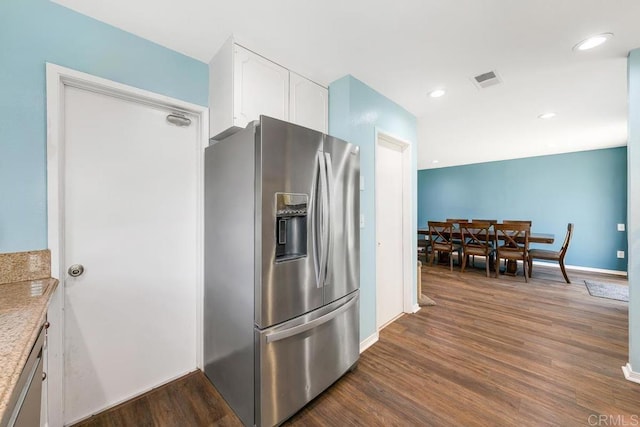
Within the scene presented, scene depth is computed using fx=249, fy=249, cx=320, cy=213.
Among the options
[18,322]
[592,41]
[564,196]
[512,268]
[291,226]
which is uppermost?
[592,41]

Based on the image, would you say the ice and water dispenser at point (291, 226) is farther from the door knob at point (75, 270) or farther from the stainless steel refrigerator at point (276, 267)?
the door knob at point (75, 270)

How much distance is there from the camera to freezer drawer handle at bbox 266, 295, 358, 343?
140 cm

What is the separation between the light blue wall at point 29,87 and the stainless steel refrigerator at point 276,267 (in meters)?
0.86

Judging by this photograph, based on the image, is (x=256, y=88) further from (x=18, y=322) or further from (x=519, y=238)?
(x=519, y=238)

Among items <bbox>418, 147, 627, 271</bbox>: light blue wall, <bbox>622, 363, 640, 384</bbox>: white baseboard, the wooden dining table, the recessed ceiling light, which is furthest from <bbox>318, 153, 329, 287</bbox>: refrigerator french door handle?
<bbox>418, 147, 627, 271</bbox>: light blue wall

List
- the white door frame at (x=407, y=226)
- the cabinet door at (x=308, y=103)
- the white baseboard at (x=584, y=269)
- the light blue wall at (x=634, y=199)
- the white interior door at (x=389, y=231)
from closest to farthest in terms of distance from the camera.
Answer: the light blue wall at (x=634, y=199)
the cabinet door at (x=308, y=103)
the white interior door at (x=389, y=231)
the white door frame at (x=407, y=226)
the white baseboard at (x=584, y=269)

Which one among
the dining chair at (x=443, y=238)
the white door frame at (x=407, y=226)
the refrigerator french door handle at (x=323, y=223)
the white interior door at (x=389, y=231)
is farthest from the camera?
the dining chair at (x=443, y=238)

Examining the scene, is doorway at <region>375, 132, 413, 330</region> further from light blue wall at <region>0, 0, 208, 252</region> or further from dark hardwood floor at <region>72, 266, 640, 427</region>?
→ light blue wall at <region>0, 0, 208, 252</region>

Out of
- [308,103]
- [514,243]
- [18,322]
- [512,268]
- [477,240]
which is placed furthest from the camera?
[477,240]

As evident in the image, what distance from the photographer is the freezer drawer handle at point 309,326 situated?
140 centimetres

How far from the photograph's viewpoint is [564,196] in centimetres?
543

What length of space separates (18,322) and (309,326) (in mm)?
1248

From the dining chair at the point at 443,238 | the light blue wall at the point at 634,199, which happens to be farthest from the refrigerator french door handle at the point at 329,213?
the dining chair at the point at 443,238

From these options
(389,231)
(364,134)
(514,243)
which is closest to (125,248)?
(364,134)
